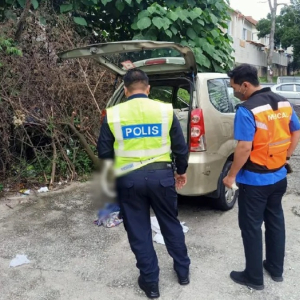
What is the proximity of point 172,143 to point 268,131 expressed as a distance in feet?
2.44

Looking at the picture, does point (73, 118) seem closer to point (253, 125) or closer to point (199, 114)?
point (199, 114)

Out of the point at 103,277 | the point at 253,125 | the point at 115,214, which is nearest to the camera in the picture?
the point at 253,125

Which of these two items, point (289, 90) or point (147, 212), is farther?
point (289, 90)

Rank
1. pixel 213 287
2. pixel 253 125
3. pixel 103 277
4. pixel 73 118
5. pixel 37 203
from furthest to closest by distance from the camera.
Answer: pixel 73 118 < pixel 37 203 < pixel 103 277 < pixel 213 287 < pixel 253 125

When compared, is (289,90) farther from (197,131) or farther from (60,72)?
(197,131)

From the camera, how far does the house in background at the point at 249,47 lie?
3289 cm

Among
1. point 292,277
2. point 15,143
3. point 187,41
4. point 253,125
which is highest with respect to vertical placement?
point 187,41

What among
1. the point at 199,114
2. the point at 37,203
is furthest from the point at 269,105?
the point at 37,203

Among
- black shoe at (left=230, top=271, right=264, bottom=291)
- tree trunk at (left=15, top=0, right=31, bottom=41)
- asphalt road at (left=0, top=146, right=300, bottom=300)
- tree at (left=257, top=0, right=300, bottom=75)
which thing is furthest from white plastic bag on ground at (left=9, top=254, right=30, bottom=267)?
tree at (left=257, top=0, right=300, bottom=75)

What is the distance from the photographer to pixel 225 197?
4367 millimetres

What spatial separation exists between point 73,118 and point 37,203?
1676mm

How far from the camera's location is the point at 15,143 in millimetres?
5684

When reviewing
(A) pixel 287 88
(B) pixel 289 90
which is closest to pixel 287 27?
(A) pixel 287 88

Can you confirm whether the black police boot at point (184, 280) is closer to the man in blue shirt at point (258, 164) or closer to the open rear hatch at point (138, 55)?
the man in blue shirt at point (258, 164)
